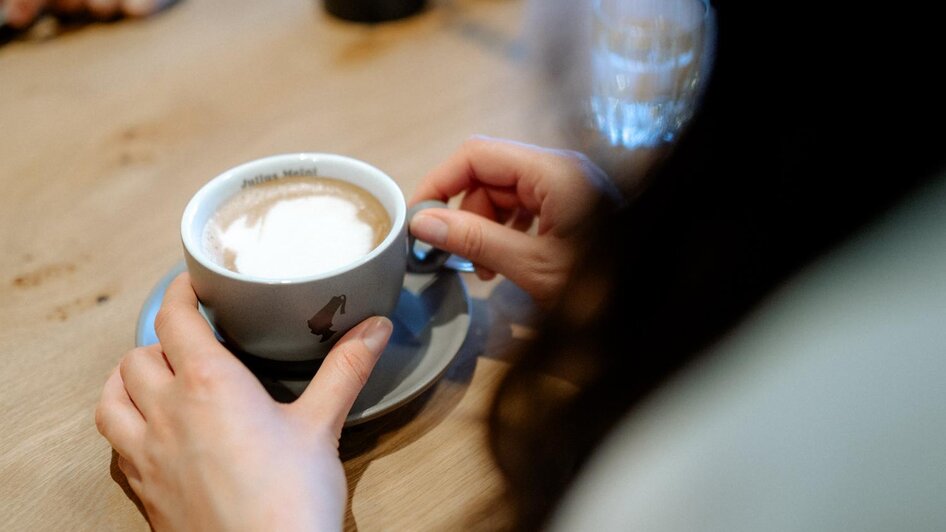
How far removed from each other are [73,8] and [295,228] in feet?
2.98

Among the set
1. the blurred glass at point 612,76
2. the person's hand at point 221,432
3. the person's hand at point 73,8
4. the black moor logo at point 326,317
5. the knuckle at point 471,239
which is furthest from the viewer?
the person's hand at point 73,8

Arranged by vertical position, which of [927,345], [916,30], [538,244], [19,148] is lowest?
[19,148]

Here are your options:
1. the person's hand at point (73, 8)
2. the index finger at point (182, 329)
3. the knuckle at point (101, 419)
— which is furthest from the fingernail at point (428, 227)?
the person's hand at point (73, 8)

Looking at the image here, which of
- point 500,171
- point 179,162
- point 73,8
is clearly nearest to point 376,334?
point 500,171

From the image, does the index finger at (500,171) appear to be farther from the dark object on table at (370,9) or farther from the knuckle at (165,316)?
the dark object on table at (370,9)

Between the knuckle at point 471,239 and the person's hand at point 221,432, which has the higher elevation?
the knuckle at point 471,239

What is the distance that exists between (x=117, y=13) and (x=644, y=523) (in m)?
1.33

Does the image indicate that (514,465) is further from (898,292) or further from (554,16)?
(554,16)

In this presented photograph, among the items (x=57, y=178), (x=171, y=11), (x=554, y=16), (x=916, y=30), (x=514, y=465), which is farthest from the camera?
(x=171, y=11)

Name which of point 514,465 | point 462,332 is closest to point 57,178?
point 462,332

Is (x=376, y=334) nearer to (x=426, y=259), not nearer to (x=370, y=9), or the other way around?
(x=426, y=259)

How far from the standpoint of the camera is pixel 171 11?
1397 mm

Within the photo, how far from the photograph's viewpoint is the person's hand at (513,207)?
2.49ft

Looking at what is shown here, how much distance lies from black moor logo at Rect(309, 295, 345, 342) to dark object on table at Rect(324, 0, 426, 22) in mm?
849
